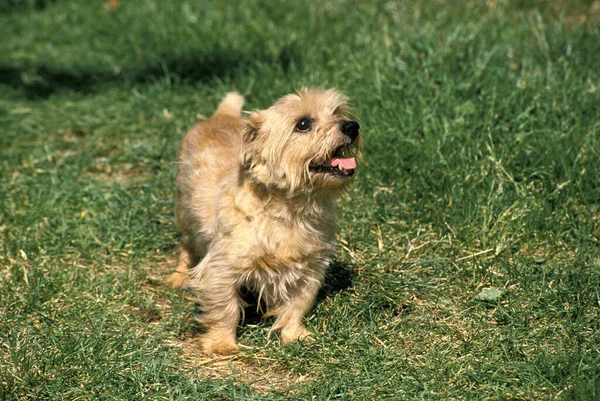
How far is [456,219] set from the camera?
189 inches

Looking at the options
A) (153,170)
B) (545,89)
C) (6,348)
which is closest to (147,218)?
(153,170)

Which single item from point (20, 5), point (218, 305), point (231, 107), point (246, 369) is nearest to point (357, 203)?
point (231, 107)

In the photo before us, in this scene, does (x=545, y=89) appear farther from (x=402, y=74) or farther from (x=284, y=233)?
(x=284, y=233)

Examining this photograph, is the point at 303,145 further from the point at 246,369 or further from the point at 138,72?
the point at 138,72

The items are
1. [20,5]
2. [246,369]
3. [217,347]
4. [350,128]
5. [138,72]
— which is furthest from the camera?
[20,5]

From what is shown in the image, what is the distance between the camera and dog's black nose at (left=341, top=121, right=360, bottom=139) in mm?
3818

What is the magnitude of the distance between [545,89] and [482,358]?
2.60 m

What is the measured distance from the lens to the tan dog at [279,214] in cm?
385

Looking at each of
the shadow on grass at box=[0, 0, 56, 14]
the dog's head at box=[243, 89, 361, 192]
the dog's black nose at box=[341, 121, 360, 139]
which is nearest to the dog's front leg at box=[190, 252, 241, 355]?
the dog's head at box=[243, 89, 361, 192]

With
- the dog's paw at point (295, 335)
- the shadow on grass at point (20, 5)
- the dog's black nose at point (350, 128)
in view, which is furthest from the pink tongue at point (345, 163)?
the shadow on grass at point (20, 5)

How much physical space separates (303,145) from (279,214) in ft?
1.18

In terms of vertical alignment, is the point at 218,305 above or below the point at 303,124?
below

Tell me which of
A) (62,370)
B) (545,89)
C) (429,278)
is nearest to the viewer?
(62,370)

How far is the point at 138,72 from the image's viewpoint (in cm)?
714
